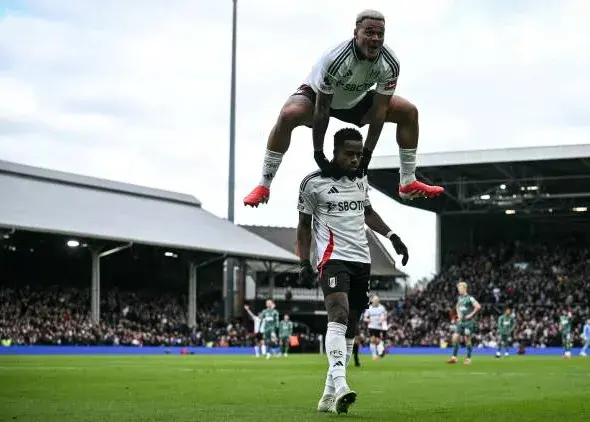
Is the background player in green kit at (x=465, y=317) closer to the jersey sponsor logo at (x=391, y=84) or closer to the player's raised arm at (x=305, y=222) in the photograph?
the player's raised arm at (x=305, y=222)

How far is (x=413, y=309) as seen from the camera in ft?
205

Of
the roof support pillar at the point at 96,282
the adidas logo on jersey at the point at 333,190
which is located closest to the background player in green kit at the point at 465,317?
the adidas logo on jersey at the point at 333,190

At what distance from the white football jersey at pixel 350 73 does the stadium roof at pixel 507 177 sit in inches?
1706

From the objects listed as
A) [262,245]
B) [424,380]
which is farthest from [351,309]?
[262,245]

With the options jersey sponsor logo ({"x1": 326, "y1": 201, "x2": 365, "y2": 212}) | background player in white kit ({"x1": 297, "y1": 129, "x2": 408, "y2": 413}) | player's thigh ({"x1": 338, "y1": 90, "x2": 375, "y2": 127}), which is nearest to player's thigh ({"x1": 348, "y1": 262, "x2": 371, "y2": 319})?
background player in white kit ({"x1": 297, "y1": 129, "x2": 408, "y2": 413})

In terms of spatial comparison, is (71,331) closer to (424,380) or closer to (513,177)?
(513,177)

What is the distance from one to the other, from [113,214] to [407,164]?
43.5 m

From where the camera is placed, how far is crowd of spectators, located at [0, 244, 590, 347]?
48.5 meters

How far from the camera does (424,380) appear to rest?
1628cm

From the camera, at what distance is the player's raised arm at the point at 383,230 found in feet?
33.4

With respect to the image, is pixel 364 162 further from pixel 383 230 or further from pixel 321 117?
pixel 383 230

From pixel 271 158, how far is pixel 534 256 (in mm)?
55599

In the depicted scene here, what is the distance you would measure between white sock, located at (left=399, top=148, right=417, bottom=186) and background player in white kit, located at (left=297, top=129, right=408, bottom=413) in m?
0.71

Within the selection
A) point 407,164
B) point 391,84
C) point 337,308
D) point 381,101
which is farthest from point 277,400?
A: point 391,84
